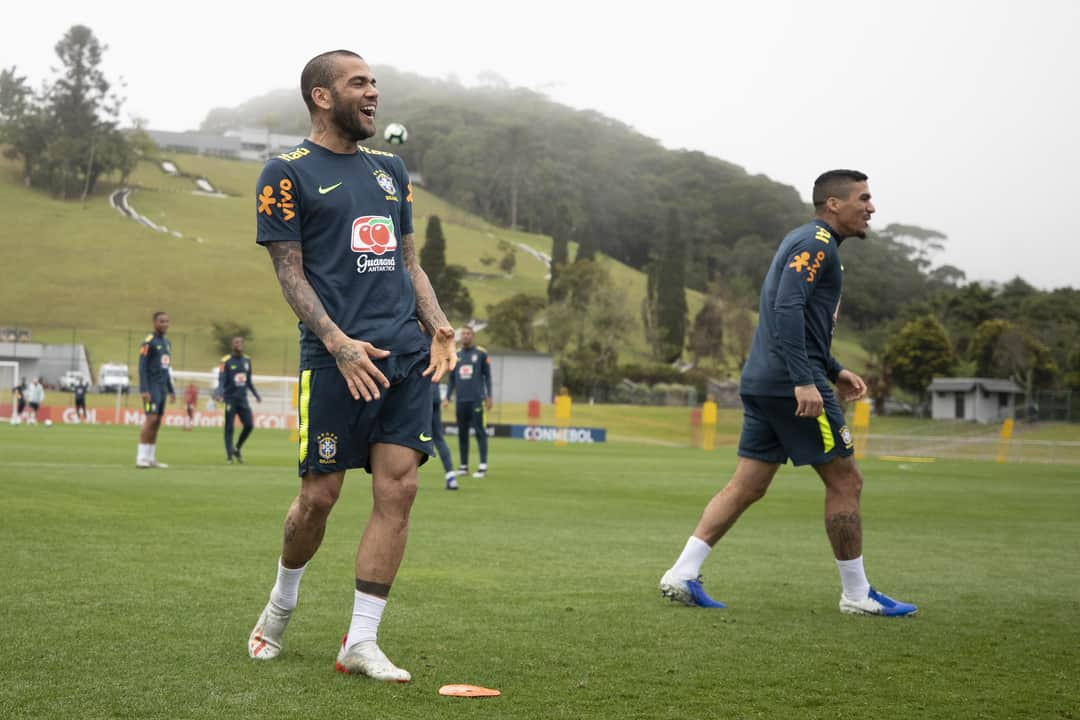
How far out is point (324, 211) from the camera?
16.8 feet

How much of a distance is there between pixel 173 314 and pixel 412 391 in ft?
342

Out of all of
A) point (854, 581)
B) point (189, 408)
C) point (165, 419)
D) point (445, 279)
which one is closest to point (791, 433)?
point (854, 581)

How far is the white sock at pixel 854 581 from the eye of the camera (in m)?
7.02

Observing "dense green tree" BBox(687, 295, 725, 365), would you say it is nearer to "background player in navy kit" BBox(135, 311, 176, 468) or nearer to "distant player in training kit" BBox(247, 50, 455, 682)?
"background player in navy kit" BBox(135, 311, 176, 468)

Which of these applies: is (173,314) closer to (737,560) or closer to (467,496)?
(467,496)

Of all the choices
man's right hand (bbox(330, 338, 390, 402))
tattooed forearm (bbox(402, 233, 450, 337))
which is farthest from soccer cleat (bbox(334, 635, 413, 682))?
tattooed forearm (bbox(402, 233, 450, 337))

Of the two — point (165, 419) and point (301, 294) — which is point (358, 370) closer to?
point (301, 294)

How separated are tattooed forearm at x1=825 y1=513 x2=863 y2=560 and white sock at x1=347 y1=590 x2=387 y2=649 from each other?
3.05 metres

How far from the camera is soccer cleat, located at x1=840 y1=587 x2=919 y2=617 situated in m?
6.91

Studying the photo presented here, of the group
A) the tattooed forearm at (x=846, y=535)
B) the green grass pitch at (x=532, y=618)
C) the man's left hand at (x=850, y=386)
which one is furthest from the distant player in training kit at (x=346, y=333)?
the man's left hand at (x=850, y=386)

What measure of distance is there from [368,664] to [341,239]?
1.68m

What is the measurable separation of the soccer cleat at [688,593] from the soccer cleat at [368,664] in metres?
2.42

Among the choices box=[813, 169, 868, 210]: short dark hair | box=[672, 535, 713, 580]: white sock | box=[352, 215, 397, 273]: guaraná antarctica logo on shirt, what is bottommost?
box=[672, 535, 713, 580]: white sock

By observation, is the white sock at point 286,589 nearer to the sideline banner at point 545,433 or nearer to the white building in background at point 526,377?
the sideline banner at point 545,433
